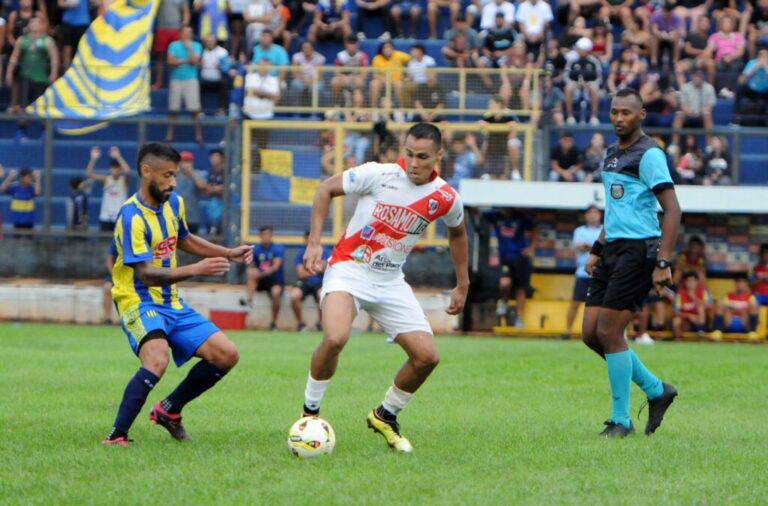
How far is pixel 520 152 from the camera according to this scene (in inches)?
947

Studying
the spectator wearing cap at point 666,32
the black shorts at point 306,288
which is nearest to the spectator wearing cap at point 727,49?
the spectator wearing cap at point 666,32

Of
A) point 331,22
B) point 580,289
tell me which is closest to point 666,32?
point 331,22

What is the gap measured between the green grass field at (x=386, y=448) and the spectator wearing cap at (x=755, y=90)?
9295 millimetres

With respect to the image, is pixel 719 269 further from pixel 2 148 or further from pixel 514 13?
pixel 2 148

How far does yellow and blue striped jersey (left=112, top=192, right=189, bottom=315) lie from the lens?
866 centimetres

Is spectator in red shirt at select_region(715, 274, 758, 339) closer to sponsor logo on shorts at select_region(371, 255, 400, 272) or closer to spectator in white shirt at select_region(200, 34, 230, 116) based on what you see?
spectator in white shirt at select_region(200, 34, 230, 116)

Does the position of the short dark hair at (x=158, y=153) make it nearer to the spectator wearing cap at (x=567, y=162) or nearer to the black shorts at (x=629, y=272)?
the black shorts at (x=629, y=272)

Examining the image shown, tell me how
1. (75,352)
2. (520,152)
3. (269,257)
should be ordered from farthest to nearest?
(520,152)
(269,257)
(75,352)

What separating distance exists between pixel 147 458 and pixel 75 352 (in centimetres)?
929

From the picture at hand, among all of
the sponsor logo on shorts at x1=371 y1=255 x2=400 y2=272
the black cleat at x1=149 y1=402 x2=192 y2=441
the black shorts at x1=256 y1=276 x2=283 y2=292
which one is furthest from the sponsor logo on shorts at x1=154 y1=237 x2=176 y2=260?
the black shorts at x1=256 y1=276 x2=283 y2=292

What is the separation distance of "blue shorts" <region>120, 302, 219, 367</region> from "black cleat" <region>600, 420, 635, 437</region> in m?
2.73

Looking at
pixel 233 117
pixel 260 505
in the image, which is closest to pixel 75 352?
pixel 233 117

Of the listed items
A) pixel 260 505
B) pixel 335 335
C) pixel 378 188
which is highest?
pixel 378 188

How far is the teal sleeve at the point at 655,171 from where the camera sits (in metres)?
9.21
